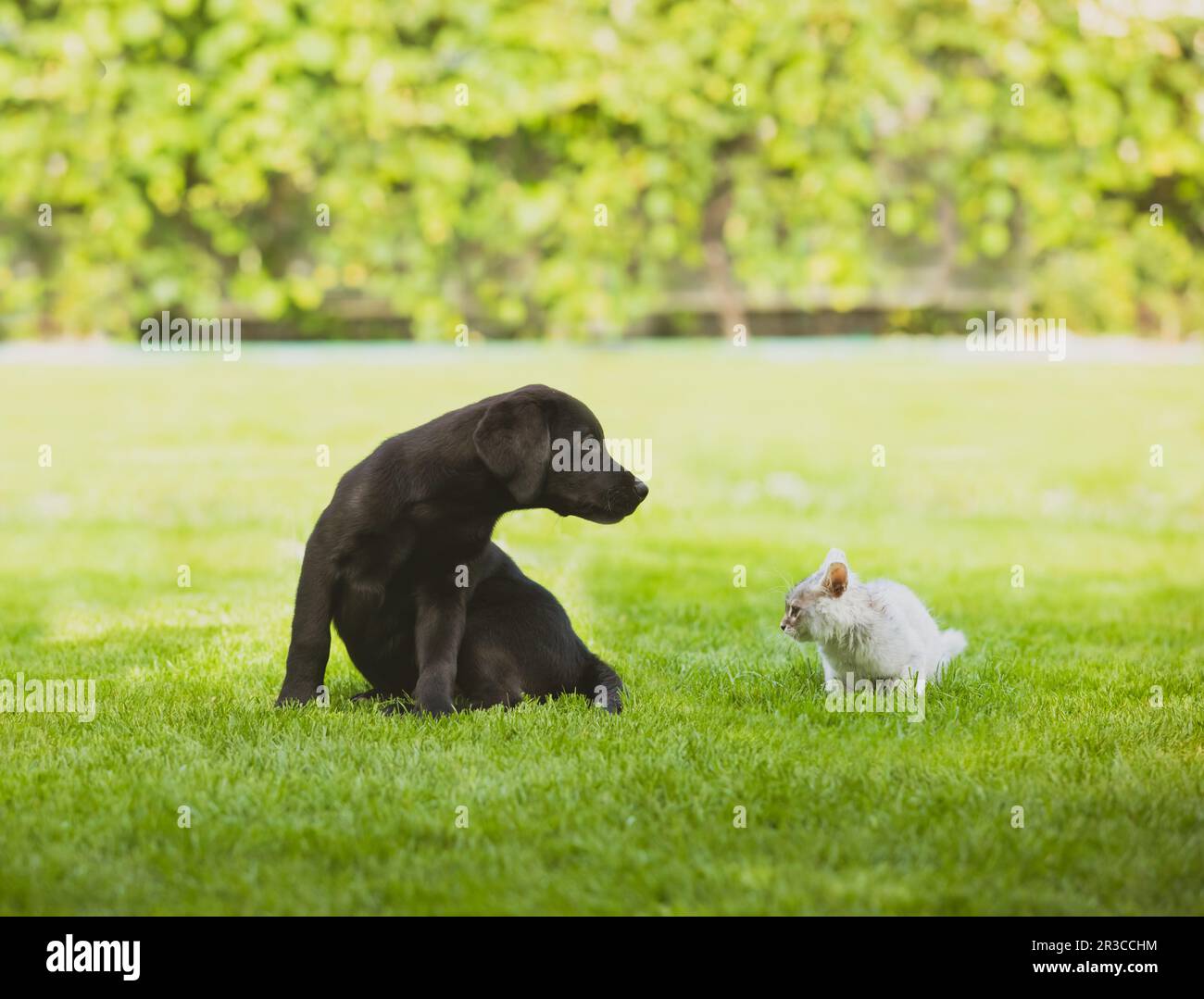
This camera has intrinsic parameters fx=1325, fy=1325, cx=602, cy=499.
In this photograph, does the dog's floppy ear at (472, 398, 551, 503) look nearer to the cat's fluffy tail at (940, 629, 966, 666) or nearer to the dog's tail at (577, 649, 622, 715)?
the dog's tail at (577, 649, 622, 715)

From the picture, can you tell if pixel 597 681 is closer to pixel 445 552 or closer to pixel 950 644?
pixel 445 552

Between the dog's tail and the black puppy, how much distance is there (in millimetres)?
Answer: 21

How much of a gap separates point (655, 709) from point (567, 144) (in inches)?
275

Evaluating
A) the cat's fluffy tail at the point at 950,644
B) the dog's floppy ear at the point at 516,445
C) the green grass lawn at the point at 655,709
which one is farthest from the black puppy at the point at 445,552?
the cat's fluffy tail at the point at 950,644

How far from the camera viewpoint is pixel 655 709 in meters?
4.62

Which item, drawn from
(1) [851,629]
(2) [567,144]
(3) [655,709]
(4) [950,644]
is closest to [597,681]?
(3) [655,709]

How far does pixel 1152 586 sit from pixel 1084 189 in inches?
168

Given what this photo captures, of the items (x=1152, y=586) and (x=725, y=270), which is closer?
(x=1152, y=586)

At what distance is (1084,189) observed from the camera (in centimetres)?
1084

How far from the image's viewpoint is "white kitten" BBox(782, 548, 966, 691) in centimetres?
484

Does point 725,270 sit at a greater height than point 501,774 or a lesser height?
greater
